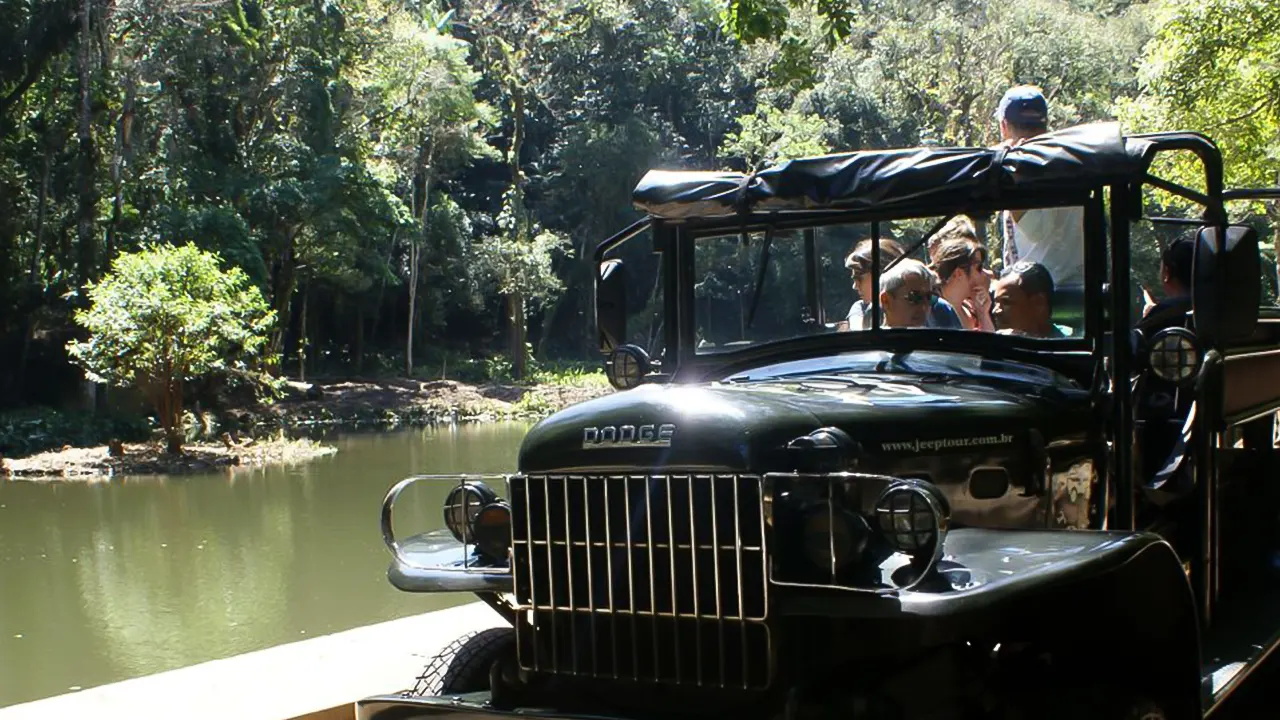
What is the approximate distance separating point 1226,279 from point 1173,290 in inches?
52.3

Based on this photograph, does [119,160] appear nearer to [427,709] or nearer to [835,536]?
[427,709]

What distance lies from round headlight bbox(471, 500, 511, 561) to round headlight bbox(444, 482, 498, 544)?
0.03m

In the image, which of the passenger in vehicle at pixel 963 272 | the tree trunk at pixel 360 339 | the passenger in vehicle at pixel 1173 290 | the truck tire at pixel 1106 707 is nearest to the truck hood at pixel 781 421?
the passenger in vehicle at pixel 963 272

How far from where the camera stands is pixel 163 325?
94.7 feet

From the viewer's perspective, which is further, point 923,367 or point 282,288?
point 282,288

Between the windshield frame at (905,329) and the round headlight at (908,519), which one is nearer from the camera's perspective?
the round headlight at (908,519)

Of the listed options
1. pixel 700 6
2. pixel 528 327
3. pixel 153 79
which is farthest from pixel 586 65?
pixel 153 79

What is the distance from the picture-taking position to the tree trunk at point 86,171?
109 feet

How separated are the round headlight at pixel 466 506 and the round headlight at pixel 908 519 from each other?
1575mm

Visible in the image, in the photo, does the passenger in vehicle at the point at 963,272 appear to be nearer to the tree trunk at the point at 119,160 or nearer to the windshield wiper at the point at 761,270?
the windshield wiper at the point at 761,270

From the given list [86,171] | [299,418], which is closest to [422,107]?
[299,418]

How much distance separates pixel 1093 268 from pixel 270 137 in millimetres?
36848

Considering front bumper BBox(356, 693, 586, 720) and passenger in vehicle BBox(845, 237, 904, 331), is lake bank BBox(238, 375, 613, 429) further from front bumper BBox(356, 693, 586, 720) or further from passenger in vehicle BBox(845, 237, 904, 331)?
front bumper BBox(356, 693, 586, 720)

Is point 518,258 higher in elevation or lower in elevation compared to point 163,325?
higher
